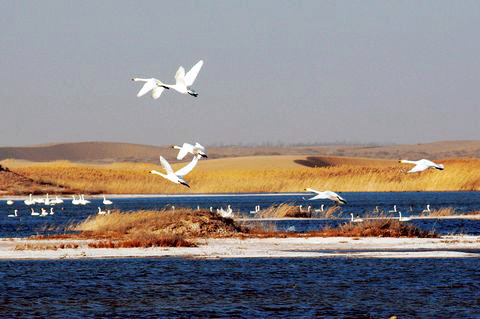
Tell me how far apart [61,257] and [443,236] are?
661 inches

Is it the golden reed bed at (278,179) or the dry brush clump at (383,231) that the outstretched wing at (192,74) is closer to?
the dry brush clump at (383,231)

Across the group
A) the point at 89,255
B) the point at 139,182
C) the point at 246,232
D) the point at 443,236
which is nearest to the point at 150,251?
the point at 89,255

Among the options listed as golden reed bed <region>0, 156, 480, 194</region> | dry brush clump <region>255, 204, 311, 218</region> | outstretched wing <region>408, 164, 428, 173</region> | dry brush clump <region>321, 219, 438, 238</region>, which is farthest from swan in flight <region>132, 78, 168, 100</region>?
golden reed bed <region>0, 156, 480, 194</region>

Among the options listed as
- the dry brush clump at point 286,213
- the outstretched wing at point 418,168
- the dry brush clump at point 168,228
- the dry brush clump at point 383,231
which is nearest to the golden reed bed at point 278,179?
the dry brush clump at point 286,213

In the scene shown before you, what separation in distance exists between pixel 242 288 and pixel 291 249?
37.6 ft

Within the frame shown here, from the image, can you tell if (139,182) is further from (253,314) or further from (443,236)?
(253,314)

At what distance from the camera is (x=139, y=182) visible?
130 metres

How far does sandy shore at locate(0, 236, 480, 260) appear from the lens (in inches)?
1395

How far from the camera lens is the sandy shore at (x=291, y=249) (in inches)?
1395

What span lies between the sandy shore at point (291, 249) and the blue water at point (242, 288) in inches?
66.4

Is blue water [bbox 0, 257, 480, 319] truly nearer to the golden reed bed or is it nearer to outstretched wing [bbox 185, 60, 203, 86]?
outstretched wing [bbox 185, 60, 203, 86]

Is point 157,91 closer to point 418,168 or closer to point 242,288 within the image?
point 242,288

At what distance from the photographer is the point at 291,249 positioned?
38125 mm

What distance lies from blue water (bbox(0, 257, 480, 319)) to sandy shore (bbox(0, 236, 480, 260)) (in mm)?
1687
